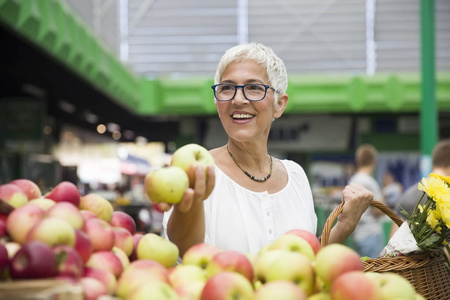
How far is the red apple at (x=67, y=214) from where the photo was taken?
1.65m

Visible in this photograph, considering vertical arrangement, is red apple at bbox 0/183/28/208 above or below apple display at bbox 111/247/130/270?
above

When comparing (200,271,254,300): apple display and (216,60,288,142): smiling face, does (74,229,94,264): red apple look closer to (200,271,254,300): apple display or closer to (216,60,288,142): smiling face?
(200,271,254,300): apple display

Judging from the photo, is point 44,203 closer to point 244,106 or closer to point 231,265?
point 231,265

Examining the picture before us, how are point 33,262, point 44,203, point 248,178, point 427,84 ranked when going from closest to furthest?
point 33,262 → point 44,203 → point 248,178 → point 427,84

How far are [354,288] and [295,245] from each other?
0.37 meters

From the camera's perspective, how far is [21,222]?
1578 mm

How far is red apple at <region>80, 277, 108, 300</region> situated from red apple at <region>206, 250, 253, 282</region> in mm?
305

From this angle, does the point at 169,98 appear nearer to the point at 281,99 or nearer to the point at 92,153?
the point at 92,153

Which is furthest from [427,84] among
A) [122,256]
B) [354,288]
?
[354,288]

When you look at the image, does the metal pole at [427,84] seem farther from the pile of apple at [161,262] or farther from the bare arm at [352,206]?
the pile of apple at [161,262]

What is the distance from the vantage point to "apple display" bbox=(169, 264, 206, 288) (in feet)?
5.16

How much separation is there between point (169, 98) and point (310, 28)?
15.9ft

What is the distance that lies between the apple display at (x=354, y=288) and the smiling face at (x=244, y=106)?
1067 mm

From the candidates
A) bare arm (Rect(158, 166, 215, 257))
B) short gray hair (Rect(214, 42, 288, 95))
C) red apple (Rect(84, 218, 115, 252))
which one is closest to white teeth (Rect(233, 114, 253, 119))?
short gray hair (Rect(214, 42, 288, 95))
